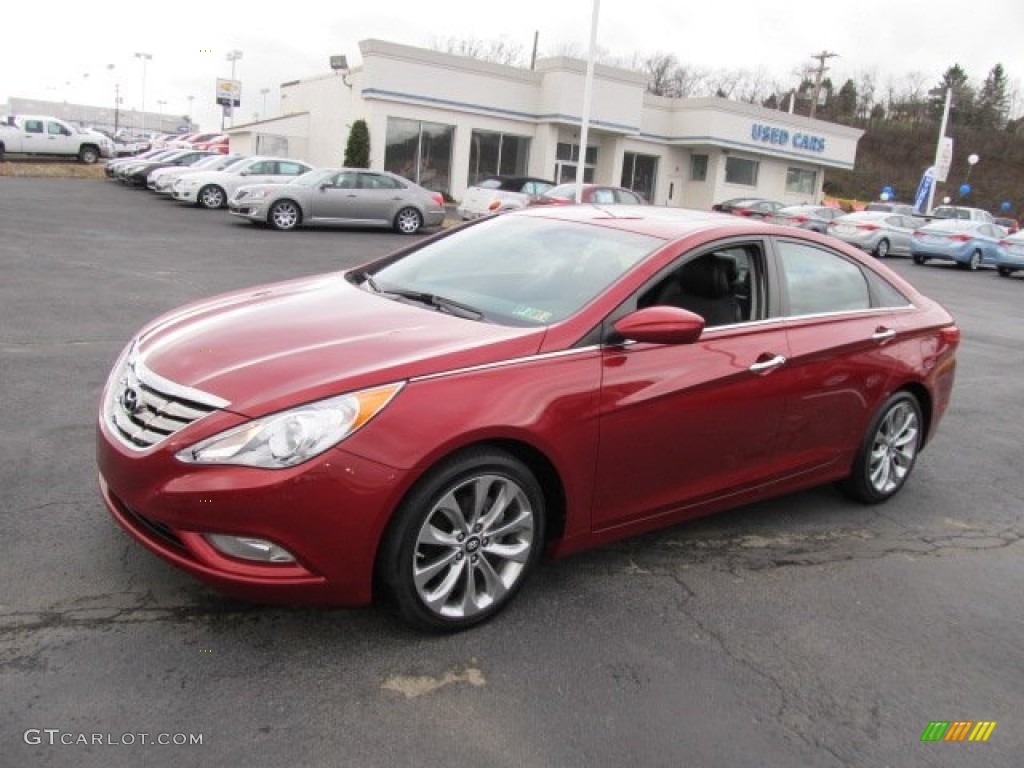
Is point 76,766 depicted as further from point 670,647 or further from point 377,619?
point 670,647

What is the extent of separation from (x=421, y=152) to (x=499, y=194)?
10.0m

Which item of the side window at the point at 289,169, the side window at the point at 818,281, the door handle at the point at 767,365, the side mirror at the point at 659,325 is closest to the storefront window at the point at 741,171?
the side window at the point at 289,169

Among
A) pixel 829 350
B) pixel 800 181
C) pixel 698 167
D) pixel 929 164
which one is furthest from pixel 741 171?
pixel 929 164

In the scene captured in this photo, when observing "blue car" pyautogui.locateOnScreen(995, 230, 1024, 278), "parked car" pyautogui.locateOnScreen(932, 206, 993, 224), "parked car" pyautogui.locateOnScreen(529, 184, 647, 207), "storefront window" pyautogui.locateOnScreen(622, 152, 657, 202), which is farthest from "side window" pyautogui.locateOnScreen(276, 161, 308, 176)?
"parked car" pyautogui.locateOnScreen(932, 206, 993, 224)

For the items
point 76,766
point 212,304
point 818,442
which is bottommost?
point 76,766

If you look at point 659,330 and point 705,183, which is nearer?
point 659,330

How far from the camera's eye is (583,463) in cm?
348

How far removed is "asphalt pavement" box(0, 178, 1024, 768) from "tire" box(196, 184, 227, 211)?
19.3m

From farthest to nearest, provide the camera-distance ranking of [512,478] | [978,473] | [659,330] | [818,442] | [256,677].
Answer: [978,473], [818,442], [659,330], [512,478], [256,677]

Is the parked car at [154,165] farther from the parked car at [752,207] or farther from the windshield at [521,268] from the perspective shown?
the windshield at [521,268]

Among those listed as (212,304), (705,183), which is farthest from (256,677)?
(705,183)

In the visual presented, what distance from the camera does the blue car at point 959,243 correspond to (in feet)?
84.6

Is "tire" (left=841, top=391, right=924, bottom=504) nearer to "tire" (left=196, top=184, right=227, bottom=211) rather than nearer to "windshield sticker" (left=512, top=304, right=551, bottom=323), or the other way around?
"windshield sticker" (left=512, top=304, right=551, bottom=323)

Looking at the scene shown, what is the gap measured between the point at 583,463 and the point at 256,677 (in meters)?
1.41
